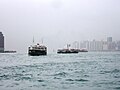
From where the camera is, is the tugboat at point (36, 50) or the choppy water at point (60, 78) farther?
the tugboat at point (36, 50)

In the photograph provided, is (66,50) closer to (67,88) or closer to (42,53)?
(42,53)

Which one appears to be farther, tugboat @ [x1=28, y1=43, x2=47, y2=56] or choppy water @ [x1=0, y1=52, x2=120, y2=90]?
tugboat @ [x1=28, y1=43, x2=47, y2=56]

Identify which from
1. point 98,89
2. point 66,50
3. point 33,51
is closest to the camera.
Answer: point 98,89

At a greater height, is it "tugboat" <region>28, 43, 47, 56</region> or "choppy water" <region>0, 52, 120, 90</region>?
"tugboat" <region>28, 43, 47, 56</region>

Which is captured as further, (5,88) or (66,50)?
(66,50)

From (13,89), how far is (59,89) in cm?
367

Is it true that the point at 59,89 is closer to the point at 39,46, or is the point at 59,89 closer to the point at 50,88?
the point at 50,88

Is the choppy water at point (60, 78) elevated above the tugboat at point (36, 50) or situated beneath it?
situated beneath

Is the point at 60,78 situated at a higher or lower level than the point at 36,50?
lower

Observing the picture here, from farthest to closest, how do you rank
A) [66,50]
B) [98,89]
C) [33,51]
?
[66,50] → [33,51] → [98,89]

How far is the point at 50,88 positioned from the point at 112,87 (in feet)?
16.6

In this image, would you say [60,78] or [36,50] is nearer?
[60,78]

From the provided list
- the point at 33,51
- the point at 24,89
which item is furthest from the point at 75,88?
the point at 33,51

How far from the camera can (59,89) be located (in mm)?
21391
